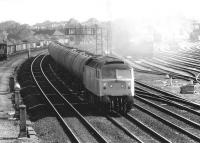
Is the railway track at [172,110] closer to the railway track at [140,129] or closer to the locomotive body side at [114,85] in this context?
the railway track at [140,129]

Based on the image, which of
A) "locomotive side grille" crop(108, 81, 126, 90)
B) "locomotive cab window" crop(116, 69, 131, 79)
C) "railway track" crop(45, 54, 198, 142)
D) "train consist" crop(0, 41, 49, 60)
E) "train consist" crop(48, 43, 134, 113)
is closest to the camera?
"railway track" crop(45, 54, 198, 142)

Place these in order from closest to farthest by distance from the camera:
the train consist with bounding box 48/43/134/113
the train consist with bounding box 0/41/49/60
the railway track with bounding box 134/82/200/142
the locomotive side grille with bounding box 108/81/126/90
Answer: the railway track with bounding box 134/82/200/142
the train consist with bounding box 48/43/134/113
the locomotive side grille with bounding box 108/81/126/90
the train consist with bounding box 0/41/49/60

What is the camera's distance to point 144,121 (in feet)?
63.5

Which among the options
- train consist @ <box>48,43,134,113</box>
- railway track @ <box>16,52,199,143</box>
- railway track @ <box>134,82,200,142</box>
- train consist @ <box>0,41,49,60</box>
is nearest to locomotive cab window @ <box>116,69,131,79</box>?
train consist @ <box>48,43,134,113</box>

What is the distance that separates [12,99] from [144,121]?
1094 cm

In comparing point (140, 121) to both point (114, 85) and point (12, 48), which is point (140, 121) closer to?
point (114, 85)

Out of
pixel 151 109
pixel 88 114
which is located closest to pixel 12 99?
pixel 88 114

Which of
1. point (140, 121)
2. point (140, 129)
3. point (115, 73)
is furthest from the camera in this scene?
point (115, 73)

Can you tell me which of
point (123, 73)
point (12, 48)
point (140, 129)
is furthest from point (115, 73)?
point (12, 48)

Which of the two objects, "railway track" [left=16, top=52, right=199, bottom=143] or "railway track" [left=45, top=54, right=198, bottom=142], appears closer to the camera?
"railway track" [left=45, top=54, right=198, bottom=142]

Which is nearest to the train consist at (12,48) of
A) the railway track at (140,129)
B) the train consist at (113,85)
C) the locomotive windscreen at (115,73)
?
the train consist at (113,85)

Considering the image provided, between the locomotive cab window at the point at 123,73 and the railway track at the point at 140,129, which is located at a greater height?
the locomotive cab window at the point at 123,73

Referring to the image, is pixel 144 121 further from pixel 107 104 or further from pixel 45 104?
pixel 45 104

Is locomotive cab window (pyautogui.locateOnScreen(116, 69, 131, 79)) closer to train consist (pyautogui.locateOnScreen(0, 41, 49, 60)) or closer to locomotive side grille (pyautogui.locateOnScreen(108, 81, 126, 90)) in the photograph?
locomotive side grille (pyautogui.locateOnScreen(108, 81, 126, 90))
